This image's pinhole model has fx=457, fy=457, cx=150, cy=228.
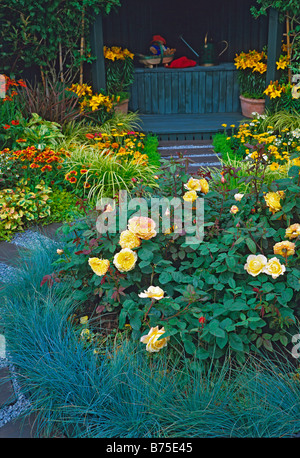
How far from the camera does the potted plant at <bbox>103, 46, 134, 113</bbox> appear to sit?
6730 mm

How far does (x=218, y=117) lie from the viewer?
7035mm

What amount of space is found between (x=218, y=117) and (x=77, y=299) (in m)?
5.38

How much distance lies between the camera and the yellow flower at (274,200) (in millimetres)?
2246

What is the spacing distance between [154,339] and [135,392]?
234mm

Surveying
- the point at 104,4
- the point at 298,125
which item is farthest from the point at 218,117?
the point at 104,4

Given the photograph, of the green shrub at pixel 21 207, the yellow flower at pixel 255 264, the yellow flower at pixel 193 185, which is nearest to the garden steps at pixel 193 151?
the green shrub at pixel 21 207

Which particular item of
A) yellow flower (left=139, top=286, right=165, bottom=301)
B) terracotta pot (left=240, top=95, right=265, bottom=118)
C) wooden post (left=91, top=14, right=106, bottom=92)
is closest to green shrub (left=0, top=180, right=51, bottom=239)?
yellow flower (left=139, top=286, right=165, bottom=301)

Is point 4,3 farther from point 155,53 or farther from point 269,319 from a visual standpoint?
point 269,319

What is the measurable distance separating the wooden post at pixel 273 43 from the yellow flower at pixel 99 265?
499cm

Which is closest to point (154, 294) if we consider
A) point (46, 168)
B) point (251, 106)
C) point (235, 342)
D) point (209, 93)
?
point (235, 342)

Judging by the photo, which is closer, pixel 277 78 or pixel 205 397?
pixel 205 397

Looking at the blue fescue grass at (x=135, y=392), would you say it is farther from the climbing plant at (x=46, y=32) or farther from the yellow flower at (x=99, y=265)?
the climbing plant at (x=46, y=32)

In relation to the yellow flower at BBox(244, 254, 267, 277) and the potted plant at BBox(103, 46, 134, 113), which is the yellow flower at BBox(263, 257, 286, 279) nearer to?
the yellow flower at BBox(244, 254, 267, 277)

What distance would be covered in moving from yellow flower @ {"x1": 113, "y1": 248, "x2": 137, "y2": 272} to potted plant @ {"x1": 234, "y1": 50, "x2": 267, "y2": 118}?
16.5 feet
